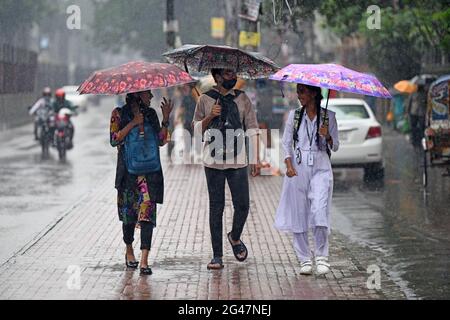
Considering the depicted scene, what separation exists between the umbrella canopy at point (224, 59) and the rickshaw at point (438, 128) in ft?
22.5

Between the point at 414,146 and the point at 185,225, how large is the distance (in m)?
15.7

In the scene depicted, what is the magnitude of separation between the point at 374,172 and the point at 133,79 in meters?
11.2

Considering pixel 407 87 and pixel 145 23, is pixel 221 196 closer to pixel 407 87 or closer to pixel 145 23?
pixel 407 87

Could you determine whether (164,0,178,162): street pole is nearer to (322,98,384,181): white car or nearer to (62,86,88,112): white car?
(322,98,384,181): white car

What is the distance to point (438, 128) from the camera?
1711cm

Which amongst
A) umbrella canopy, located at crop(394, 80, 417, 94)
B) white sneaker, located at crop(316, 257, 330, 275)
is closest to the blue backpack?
white sneaker, located at crop(316, 257, 330, 275)

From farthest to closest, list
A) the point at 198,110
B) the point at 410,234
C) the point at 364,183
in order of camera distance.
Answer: the point at 364,183
the point at 410,234
the point at 198,110

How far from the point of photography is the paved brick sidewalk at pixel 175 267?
8867mm

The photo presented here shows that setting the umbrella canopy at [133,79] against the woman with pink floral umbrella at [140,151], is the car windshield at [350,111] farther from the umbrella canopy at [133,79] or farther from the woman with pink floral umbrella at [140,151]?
the umbrella canopy at [133,79]

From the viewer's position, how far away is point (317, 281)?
30.8 ft

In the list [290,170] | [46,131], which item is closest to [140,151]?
[290,170]

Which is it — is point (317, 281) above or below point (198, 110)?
below
